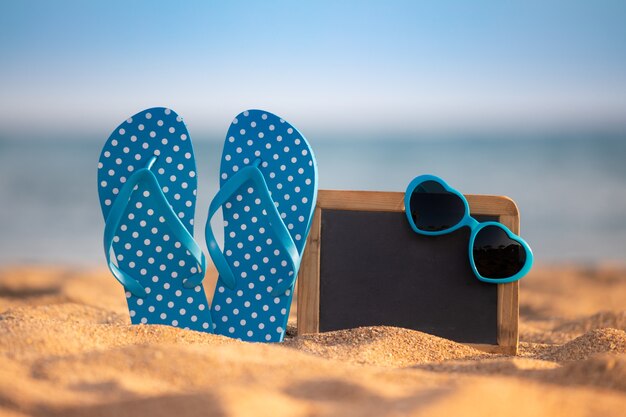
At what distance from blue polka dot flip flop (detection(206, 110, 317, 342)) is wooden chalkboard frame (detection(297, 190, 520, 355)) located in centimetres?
7

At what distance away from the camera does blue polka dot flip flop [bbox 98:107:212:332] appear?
1965mm

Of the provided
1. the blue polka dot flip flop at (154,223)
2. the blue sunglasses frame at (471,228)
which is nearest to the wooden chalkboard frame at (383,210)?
the blue sunglasses frame at (471,228)

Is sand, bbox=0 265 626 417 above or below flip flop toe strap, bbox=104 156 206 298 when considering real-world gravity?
below

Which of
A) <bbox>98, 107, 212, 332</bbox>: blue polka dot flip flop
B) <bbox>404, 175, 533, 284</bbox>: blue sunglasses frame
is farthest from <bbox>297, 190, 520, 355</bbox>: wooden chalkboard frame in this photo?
<bbox>98, 107, 212, 332</bbox>: blue polka dot flip flop

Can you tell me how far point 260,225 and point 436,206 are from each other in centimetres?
48

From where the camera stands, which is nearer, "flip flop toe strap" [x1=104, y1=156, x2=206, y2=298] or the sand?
the sand

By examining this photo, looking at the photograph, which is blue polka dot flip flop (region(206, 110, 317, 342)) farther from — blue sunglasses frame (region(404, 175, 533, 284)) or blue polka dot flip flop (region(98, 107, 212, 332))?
blue sunglasses frame (region(404, 175, 533, 284))

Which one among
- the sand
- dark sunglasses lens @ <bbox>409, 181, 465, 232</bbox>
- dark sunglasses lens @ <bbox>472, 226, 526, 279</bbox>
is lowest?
the sand

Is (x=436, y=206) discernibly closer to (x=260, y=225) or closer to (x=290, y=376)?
(x=260, y=225)

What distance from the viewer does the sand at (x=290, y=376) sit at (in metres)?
1.07

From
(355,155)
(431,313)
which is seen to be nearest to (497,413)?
(431,313)

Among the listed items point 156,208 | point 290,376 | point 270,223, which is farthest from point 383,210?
point 290,376

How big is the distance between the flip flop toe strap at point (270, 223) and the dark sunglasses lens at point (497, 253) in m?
0.49

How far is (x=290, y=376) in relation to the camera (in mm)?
1244
